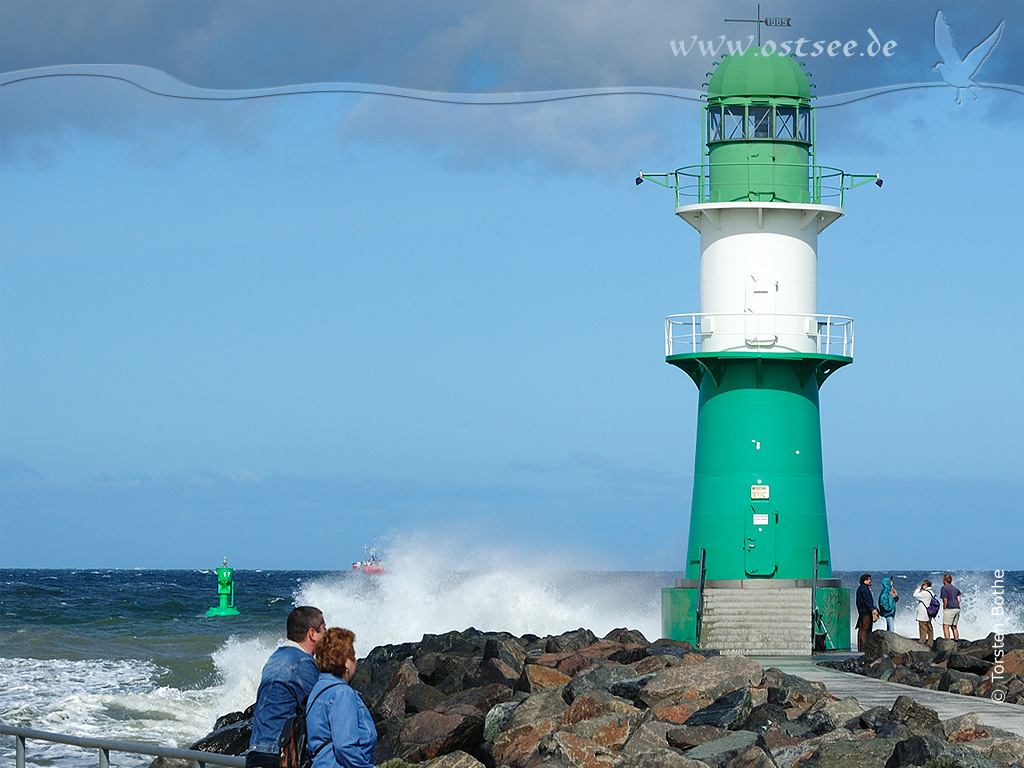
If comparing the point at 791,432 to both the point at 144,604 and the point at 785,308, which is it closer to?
the point at 785,308

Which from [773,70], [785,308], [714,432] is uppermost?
[773,70]

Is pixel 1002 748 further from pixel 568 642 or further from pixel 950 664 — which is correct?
pixel 568 642

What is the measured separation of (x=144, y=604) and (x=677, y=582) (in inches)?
1619

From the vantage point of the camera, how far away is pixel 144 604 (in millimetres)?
57062

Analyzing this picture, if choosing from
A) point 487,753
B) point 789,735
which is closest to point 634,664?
point 487,753

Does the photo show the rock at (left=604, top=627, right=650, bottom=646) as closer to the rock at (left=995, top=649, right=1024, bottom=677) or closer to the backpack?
the rock at (left=995, top=649, right=1024, bottom=677)

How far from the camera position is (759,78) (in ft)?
65.8

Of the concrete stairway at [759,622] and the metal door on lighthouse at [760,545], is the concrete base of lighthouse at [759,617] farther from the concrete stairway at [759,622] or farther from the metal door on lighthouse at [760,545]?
the metal door on lighthouse at [760,545]

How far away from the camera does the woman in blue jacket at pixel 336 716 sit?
5.73m

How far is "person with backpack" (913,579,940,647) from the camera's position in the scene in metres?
20.9

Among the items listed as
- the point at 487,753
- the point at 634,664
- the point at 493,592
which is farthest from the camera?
the point at 493,592

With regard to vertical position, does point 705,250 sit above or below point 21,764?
above

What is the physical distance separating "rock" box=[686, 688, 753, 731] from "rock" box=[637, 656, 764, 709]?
1.89 ft

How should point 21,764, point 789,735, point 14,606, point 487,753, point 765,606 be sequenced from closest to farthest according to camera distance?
point 21,764
point 789,735
point 487,753
point 765,606
point 14,606
